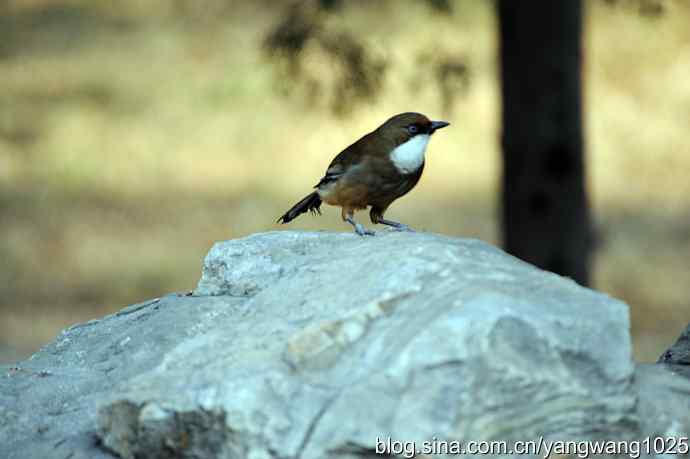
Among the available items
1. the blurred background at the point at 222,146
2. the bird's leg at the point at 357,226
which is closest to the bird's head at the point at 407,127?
the bird's leg at the point at 357,226

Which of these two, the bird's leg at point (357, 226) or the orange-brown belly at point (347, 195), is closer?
the bird's leg at point (357, 226)

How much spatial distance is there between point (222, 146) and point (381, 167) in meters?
8.78

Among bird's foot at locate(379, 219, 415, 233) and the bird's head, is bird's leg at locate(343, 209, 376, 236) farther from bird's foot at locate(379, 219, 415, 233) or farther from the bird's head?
the bird's head

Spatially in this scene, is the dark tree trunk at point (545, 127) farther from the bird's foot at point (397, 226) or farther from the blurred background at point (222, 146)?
the bird's foot at point (397, 226)

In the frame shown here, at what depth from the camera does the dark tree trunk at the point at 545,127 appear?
850 centimetres

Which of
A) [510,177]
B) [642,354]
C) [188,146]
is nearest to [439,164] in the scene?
[188,146]

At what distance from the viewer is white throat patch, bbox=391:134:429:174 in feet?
18.7

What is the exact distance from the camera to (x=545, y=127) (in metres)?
8.52

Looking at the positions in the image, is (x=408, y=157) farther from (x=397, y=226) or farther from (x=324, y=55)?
(x=324, y=55)

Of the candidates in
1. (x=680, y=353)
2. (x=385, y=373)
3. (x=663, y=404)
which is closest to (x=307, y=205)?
(x=680, y=353)

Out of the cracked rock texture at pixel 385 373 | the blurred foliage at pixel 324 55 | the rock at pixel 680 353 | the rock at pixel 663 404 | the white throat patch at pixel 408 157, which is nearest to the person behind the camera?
the cracked rock texture at pixel 385 373

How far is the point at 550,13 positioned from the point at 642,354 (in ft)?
10.0

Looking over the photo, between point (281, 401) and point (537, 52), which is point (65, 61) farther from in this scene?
point (281, 401)

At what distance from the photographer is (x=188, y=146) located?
14281 millimetres
